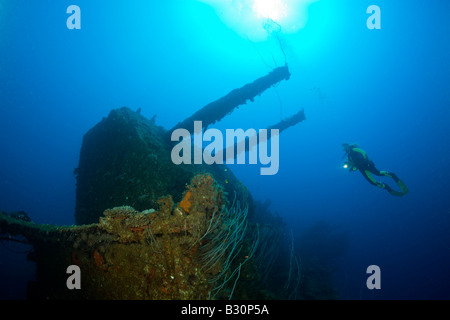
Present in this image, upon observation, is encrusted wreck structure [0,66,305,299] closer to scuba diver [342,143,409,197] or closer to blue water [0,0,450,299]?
scuba diver [342,143,409,197]

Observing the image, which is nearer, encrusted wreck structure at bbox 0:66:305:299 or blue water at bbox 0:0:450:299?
encrusted wreck structure at bbox 0:66:305:299

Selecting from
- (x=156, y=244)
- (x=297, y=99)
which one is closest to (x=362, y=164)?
(x=156, y=244)

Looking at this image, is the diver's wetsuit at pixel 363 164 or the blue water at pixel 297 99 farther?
the blue water at pixel 297 99

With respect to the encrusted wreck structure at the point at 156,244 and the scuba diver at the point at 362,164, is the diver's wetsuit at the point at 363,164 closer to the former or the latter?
the scuba diver at the point at 362,164

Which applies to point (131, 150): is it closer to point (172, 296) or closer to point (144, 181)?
point (144, 181)

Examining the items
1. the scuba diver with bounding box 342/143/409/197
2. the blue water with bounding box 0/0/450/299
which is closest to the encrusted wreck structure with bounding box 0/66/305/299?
the scuba diver with bounding box 342/143/409/197

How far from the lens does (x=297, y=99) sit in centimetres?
12356

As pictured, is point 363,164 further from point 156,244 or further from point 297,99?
point 297,99

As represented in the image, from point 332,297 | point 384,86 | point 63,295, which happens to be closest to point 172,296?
point 63,295

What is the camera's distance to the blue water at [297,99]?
255 feet

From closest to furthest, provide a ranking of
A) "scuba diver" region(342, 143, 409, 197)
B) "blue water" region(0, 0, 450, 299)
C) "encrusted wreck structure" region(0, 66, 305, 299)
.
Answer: "encrusted wreck structure" region(0, 66, 305, 299), "scuba diver" region(342, 143, 409, 197), "blue water" region(0, 0, 450, 299)

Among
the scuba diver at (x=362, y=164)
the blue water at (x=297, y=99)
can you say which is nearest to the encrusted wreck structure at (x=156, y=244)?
the scuba diver at (x=362, y=164)

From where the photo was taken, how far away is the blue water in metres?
77.7

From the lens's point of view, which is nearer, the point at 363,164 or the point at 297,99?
the point at 363,164
